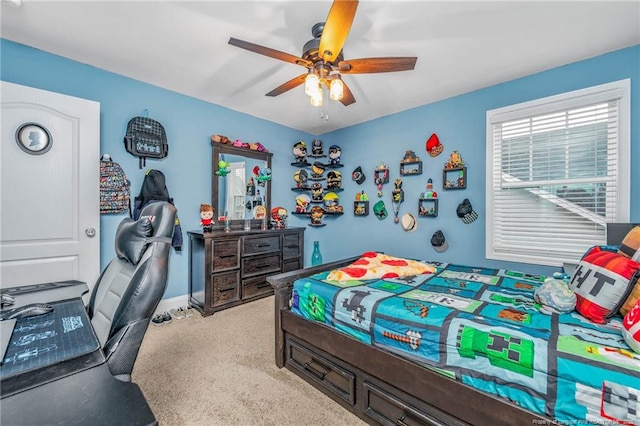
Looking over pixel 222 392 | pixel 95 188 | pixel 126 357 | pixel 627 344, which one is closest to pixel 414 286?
pixel 627 344

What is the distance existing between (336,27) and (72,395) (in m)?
1.79

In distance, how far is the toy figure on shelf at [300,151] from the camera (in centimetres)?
425

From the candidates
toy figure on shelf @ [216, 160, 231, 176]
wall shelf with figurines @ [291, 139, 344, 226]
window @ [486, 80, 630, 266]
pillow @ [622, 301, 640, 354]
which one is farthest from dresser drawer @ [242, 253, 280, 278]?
pillow @ [622, 301, 640, 354]

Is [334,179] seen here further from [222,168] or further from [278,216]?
[222,168]

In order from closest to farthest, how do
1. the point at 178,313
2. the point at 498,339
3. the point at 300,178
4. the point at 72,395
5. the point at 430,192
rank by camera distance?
the point at 72,395 < the point at 498,339 < the point at 178,313 < the point at 430,192 < the point at 300,178

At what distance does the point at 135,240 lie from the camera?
1.20 meters

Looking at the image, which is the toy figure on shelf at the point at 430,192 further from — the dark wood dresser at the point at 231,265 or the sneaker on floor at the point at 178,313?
the sneaker on floor at the point at 178,313

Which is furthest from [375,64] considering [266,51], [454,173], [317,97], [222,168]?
[222,168]

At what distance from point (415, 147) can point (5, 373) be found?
3.69m

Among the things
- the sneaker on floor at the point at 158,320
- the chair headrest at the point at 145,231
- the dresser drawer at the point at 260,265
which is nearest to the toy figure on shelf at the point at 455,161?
the dresser drawer at the point at 260,265

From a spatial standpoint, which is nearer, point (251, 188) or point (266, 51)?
point (266, 51)

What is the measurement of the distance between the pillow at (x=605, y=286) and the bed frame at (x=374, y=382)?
64cm

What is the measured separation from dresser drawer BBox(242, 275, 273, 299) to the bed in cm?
139

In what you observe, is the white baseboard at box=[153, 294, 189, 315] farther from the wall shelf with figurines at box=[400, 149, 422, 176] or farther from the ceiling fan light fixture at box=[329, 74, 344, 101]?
the wall shelf with figurines at box=[400, 149, 422, 176]
